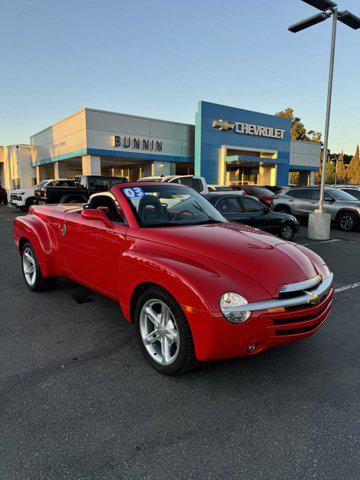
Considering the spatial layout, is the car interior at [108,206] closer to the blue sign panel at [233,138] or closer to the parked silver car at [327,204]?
the parked silver car at [327,204]

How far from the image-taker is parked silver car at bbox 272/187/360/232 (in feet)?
40.7

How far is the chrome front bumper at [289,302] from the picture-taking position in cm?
244

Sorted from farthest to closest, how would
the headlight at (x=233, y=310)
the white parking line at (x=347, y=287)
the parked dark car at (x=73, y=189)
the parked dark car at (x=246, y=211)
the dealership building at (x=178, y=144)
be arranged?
the dealership building at (x=178, y=144) → the parked dark car at (x=73, y=189) → the parked dark car at (x=246, y=211) → the white parking line at (x=347, y=287) → the headlight at (x=233, y=310)

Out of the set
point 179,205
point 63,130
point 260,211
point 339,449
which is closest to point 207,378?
point 339,449

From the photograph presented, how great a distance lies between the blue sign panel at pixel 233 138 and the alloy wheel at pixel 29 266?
22677mm

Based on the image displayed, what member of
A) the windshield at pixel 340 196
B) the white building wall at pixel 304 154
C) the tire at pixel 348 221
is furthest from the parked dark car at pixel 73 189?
the white building wall at pixel 304 154

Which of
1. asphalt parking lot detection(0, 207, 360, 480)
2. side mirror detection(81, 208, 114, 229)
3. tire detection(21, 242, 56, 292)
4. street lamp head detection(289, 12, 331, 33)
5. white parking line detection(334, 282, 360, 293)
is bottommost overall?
asphalt parking lot detection(0, 207, 360, 480)

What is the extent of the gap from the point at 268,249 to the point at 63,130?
Result: 2717 centimetres

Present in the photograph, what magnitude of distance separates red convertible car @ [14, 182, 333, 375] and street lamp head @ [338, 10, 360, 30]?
361 inches

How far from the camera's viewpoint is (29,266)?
207 inches

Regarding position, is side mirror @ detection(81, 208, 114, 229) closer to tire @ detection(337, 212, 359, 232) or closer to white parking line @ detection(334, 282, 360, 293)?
white parking line @ detection(334, 282, 360, 293)

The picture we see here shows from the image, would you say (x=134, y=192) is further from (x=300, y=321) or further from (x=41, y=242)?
(x=300, y=321)

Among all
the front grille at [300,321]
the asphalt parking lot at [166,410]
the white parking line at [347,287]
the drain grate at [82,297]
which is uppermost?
the front grille at [300,321]

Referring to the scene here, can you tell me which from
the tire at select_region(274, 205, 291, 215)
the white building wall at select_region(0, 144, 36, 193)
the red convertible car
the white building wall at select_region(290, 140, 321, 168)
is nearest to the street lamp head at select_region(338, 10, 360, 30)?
the tire at select_region(274, 205, 291, 215)
